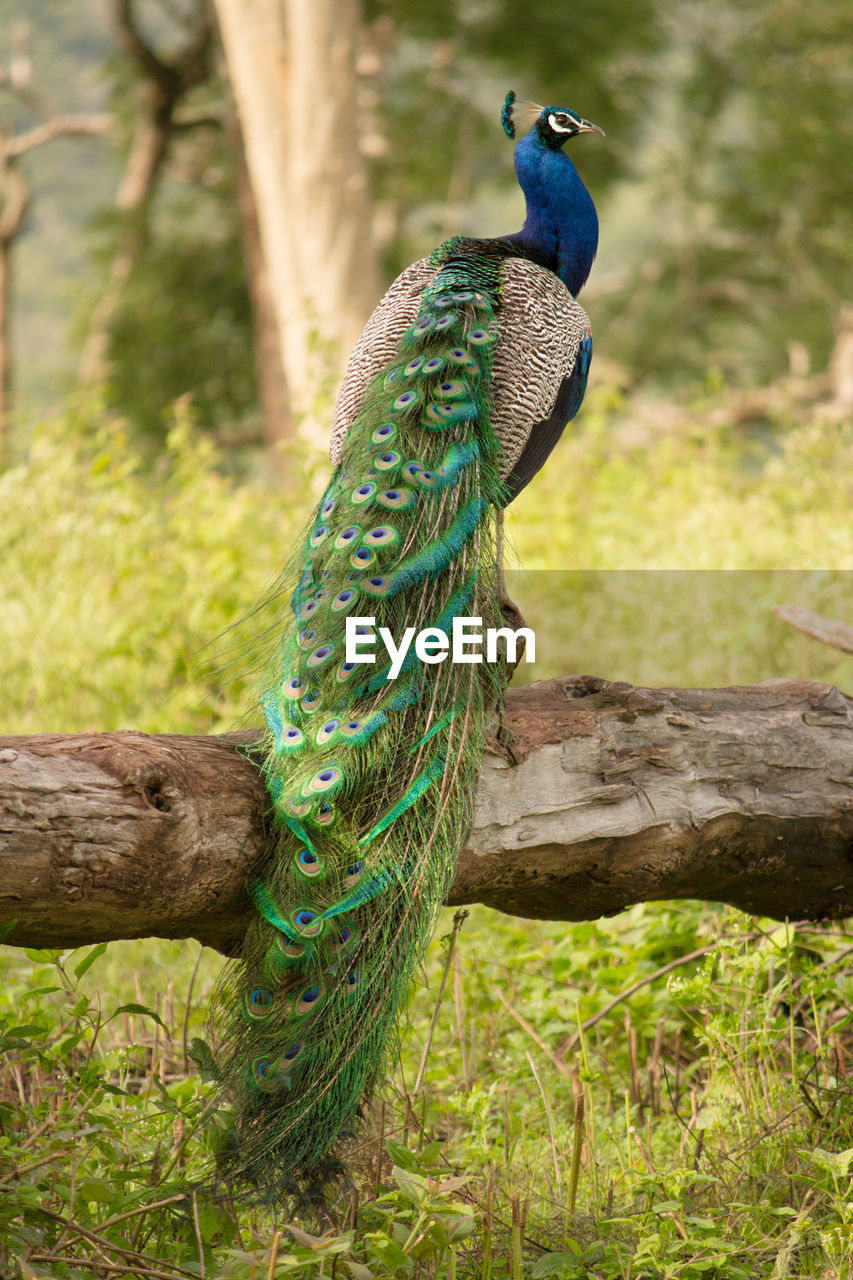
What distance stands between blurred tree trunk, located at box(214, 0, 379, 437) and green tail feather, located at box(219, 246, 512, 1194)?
5898 millimetres

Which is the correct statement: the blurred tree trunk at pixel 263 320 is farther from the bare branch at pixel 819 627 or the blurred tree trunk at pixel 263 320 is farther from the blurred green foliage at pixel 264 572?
the bare branch at pixel 819 627

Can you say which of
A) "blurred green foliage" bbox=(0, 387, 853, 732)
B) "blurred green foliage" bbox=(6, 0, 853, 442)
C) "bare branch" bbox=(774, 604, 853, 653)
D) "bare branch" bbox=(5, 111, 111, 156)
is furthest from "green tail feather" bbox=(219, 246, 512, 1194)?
"bare branch" bbox=(5, 111, 111, 156)

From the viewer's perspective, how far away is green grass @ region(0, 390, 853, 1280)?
238cm

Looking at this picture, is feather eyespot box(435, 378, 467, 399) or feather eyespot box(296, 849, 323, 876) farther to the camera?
feather eyespot box(435, 378, 467, 399)

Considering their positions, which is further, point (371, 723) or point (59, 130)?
point (59, 130)

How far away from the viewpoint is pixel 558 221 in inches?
173

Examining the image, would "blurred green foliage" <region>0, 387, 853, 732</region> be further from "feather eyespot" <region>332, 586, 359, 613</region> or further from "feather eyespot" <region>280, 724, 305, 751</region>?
"feather eyespot" <region>280, 724, 305, 751</region>

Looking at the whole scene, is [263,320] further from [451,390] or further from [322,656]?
[322,656]

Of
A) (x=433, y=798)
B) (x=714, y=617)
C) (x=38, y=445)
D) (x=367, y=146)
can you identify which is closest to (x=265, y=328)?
(x=367, y=146)

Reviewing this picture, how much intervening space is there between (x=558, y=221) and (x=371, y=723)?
258 cm

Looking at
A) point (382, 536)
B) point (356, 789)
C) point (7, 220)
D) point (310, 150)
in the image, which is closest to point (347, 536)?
point (382, 536)

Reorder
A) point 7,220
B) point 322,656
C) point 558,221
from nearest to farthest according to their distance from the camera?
1. point 322,656
2. point 558,221
3. point 7,220

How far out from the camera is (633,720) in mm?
2982

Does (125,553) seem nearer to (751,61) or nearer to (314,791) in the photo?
(314,791)
